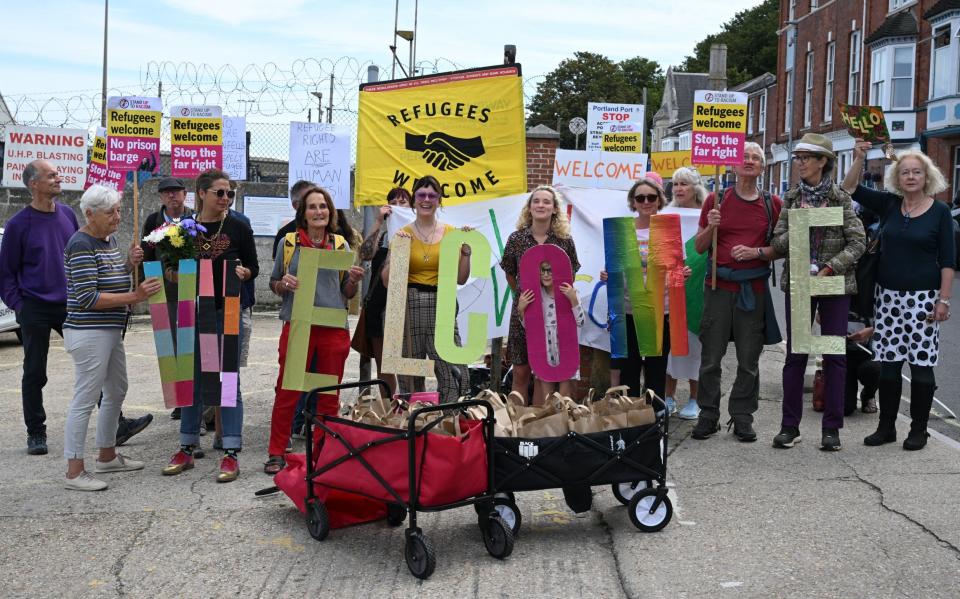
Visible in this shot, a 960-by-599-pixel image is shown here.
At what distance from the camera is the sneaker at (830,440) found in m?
6.87

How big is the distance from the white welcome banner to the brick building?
23843mm

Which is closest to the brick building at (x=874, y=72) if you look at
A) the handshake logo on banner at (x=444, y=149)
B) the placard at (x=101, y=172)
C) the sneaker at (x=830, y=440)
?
the placard at (x=101, y=172)

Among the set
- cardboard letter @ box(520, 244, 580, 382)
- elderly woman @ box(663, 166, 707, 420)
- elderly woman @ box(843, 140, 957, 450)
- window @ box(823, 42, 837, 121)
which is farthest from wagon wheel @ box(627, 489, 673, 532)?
window @ box(823, 42, 837, 121)

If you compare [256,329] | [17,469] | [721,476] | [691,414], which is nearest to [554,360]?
[721,476]

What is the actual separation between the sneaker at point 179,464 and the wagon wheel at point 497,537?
8.36ft

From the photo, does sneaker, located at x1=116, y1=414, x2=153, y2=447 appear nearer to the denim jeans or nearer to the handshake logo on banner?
the denim jeans

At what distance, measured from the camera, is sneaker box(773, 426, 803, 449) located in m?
6.99

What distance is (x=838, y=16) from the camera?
1597 inches

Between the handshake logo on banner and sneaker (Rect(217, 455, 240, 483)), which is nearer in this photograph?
sneaker (Rect(217, 455, 240, 483))

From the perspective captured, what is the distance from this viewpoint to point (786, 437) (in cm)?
700

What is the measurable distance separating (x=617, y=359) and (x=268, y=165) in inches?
608

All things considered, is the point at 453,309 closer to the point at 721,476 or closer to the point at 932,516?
the point at 721,476

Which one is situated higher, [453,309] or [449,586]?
[453,309]

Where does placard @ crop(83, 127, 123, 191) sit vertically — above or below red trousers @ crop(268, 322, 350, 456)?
above
